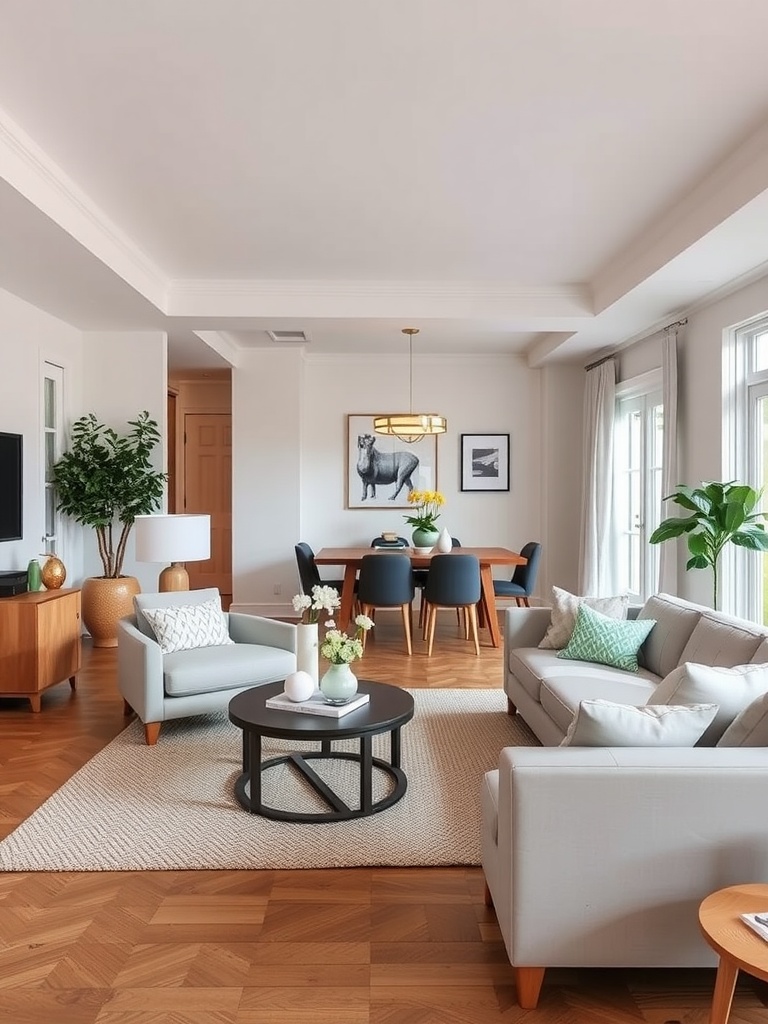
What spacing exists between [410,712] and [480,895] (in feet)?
2.82

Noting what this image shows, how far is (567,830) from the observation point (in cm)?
185

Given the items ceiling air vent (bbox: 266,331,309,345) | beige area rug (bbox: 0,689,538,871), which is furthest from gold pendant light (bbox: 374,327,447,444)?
beige area rug (bbox: 0,689,538,871)

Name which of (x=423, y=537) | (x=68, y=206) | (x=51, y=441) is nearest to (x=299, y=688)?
(x=68, y=206)

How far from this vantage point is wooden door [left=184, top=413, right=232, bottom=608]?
9.27 meters

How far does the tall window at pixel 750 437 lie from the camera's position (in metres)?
4.88

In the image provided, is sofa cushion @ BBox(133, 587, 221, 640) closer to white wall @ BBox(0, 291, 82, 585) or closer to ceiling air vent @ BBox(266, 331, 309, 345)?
white wall @ BBox(0, 291, 82, 585)

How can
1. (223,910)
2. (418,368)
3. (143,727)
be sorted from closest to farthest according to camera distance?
(223,910), (143,727), (418,368)

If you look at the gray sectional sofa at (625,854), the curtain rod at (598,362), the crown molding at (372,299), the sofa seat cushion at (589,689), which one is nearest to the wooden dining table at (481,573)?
the crown molding at (372,299)

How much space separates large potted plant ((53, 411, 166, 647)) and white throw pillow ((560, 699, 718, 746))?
15.4ft

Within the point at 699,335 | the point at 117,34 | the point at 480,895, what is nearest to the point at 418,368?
the point at 699,335

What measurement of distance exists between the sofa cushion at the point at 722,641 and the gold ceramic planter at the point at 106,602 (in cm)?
423

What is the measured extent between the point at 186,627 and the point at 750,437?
3.76 meters

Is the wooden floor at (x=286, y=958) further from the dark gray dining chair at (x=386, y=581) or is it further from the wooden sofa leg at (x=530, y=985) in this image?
the dark gray dining chair at (x=386, y=581)

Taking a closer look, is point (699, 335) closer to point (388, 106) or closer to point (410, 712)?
point (388, 106)
